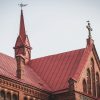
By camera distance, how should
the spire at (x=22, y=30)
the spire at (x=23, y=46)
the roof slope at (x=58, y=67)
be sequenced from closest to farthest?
the roof slope at (x=58, y=67) < the spire at (x=23, y=46) < the spire at (x=22, y=30)

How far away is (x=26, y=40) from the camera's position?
6531cm

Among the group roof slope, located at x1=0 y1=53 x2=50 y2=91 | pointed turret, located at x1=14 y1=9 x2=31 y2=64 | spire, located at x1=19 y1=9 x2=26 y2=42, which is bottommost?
roof slope, located at x1=0 y1=53 x2=50 y2=91

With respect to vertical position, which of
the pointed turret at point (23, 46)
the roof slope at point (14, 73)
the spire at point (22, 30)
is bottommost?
the roof slope at point (14, 73)

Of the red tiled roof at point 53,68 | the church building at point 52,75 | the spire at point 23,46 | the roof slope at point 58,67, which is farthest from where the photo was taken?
the spire at point 23,46

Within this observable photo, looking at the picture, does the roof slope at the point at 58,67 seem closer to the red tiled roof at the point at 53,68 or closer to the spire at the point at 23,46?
the red tiled roof at the point at 53,68

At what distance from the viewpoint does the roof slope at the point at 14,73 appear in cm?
4994

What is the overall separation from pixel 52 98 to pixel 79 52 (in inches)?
304

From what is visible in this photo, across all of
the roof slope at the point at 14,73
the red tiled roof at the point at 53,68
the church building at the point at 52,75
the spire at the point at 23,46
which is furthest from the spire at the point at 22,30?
the roof slope at the point at 14,73

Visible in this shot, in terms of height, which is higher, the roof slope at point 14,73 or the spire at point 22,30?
the spire at point 22,30

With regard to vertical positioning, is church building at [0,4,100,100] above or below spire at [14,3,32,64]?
below

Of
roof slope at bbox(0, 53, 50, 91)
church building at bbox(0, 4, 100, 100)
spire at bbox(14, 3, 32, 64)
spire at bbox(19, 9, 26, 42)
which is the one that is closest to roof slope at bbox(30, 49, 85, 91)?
church building at bbox(0, 4, 100, 100)

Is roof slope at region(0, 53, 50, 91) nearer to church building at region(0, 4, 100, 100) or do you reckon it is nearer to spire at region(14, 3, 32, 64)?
church building at region(0, 4, 100, 100)

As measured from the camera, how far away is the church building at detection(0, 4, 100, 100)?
162 ft

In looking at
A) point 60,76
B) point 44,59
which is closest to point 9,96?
point 60,76
